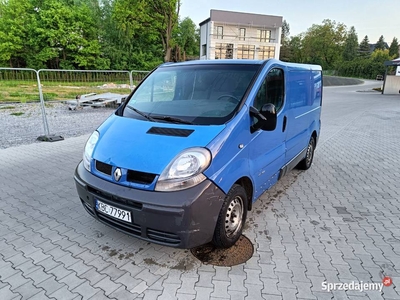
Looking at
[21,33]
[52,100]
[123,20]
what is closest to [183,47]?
[123,20]

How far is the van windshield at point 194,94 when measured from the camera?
8.88 feet

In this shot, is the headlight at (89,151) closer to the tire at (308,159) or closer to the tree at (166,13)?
the tire at (308,159)

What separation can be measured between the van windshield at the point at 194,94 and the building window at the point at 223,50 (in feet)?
131

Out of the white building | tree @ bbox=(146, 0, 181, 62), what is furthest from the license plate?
the white building

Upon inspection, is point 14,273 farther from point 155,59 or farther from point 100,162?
point 155,59

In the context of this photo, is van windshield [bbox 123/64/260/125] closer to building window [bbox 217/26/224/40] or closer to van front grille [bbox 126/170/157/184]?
van front grille [bbox 126/170/157/184]

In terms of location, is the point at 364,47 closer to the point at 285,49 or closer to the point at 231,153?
the point at 285,49

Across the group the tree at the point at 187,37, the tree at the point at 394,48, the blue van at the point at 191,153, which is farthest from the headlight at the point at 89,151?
the tree at the point at 394,48

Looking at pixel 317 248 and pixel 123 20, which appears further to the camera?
pixel 123 20

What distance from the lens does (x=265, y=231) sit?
10.1 feet

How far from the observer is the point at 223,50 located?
4131cm

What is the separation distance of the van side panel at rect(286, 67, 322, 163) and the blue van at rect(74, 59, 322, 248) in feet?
0.34

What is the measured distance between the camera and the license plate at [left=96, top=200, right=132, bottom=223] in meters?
2.28

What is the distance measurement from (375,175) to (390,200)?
116cm
